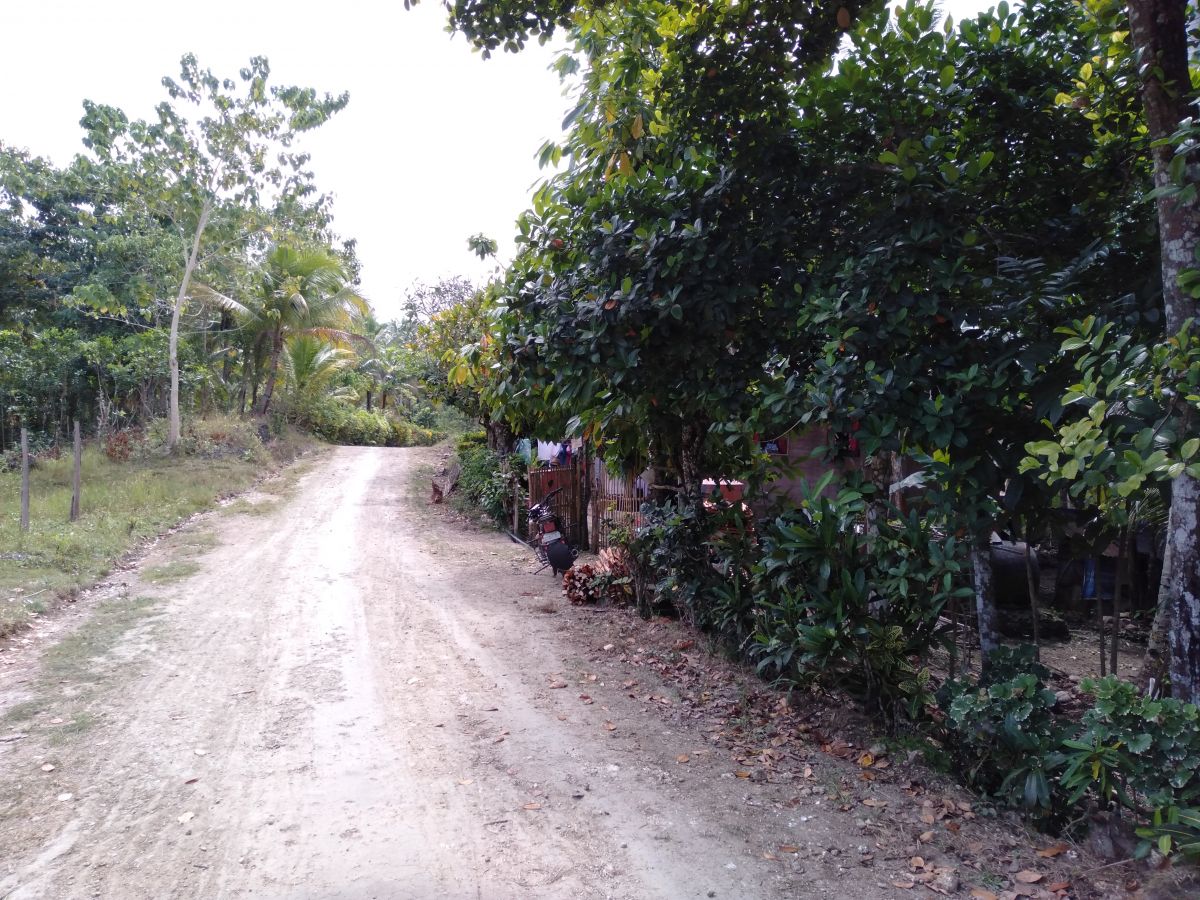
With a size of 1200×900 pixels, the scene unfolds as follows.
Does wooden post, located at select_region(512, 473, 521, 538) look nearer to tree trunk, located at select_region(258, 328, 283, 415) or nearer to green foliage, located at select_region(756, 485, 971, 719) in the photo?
green foliage, located at select_region(756, 485, 971, 719)

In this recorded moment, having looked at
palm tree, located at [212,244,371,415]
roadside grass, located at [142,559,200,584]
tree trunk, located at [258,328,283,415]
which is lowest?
roadside grass, located at [142,559,200,584]

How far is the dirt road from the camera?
365 centimetres

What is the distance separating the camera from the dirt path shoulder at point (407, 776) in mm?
3652

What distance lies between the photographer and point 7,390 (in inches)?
737

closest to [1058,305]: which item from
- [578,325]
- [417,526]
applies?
[578,325]

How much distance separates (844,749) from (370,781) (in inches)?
112

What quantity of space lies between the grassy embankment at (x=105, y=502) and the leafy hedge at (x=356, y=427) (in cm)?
634

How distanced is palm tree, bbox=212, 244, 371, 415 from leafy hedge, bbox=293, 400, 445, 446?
500 centimetres

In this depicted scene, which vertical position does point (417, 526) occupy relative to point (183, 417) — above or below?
below

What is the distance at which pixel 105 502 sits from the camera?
1366cm

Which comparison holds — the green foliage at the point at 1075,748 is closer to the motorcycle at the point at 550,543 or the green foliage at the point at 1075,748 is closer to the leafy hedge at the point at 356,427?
the motorcycle at the point at 550,543

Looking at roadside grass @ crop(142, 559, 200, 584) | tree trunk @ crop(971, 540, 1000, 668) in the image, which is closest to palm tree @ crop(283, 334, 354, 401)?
roadside grass @ crop(142, 559, 200, 584)

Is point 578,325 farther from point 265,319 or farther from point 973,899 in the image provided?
point 265,319

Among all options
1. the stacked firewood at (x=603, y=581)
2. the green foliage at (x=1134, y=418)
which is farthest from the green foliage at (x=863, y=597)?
the stacked firewood at (x=603, y=581)
